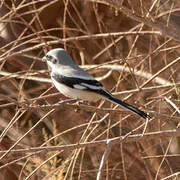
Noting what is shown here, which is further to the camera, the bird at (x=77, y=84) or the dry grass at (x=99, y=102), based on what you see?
the dry grass at (x=99, y=102)

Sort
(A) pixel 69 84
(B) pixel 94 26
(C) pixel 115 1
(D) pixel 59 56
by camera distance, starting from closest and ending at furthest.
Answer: (C) pixel 115 1, (A) pixel 69 84, (D) pixel 59 56, (B) pixel 94 26

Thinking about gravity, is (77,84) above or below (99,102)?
above

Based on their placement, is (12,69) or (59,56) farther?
(12,69)

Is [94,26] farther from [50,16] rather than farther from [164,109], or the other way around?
[164,109]

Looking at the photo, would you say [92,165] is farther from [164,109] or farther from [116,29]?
[116,29]

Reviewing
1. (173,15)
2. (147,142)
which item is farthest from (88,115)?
(173,15)

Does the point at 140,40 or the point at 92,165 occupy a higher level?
the point at 140,40

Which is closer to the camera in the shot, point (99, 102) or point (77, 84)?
point (77, 84)

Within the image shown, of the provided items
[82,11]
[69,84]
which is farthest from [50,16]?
[69,84]

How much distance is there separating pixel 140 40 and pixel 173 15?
1518mm

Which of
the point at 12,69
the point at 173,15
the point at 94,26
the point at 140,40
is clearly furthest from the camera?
the point at 94,26

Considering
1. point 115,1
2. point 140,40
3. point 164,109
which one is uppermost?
point 115,1

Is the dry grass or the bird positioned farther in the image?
the dry grass

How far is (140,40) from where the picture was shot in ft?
19.6
